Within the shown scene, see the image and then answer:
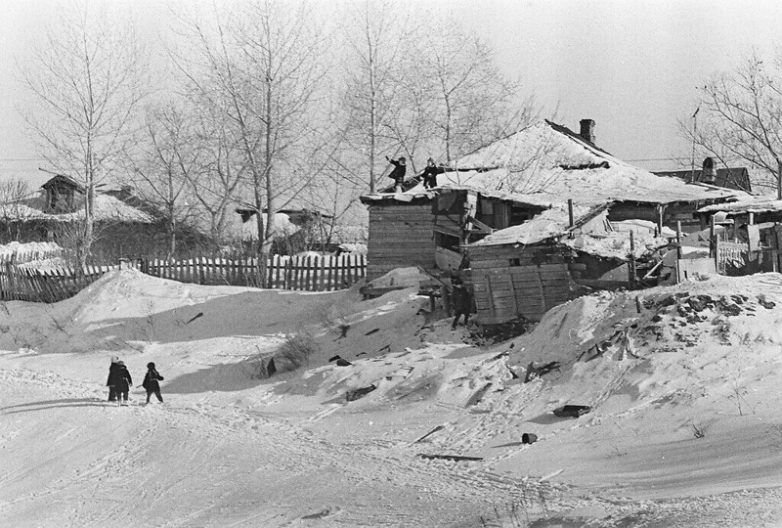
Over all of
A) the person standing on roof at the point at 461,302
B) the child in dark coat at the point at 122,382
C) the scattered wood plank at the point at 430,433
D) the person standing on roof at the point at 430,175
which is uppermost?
the person standing on roof at the point at 430,175

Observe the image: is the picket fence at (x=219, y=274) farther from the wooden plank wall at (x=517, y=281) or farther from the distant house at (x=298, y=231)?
the distant house at (x=298, y=231)

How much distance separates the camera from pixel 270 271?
94.6 feet

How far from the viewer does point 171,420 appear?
53.2 ft

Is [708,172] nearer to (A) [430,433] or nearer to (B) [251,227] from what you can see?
(B) [251,227]

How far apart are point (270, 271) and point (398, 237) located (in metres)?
4.21

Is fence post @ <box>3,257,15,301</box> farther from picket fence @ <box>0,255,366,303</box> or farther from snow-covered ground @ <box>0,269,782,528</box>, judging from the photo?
snow-covered ground @ <box>0,269,782,528</box>

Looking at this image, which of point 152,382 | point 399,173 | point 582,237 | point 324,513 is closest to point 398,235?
point 399,173

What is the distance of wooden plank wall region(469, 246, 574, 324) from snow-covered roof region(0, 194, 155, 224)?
40.1 m

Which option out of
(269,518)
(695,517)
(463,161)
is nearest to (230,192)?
(463,161)

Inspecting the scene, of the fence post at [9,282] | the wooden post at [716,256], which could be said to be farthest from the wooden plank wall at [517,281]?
the fence post at [9,282]

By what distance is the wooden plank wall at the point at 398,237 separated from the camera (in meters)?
27.2

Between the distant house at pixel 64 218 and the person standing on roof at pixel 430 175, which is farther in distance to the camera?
the distant house at pixel 64 218

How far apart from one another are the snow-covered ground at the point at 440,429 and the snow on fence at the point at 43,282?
9.22m

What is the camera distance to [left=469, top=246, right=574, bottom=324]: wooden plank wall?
1708cm
